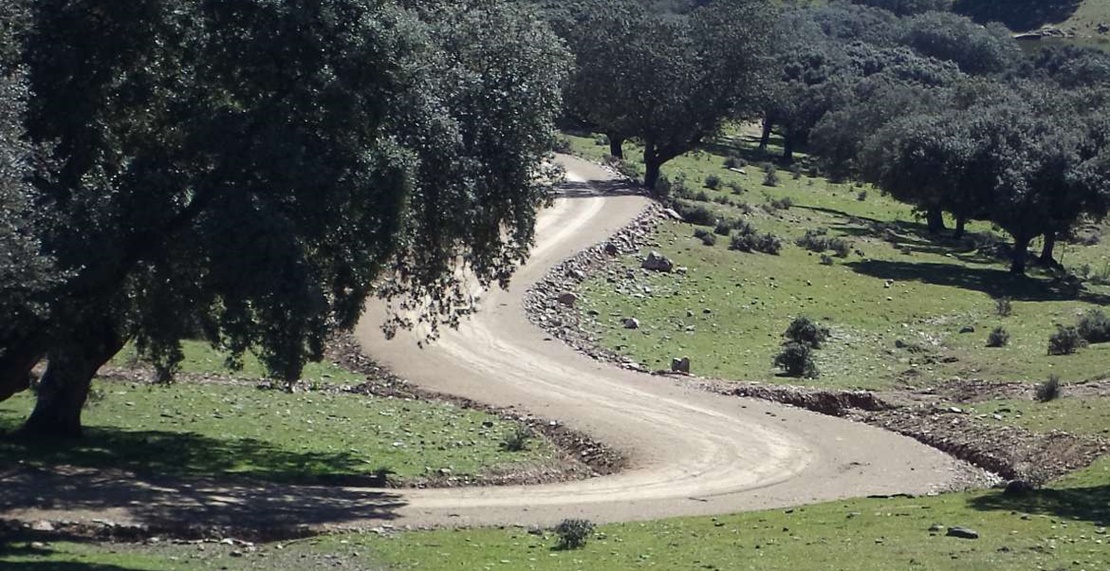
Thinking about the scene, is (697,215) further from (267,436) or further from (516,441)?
(267,436)

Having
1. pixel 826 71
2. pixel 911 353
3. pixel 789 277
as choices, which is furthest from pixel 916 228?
pixel 826 71

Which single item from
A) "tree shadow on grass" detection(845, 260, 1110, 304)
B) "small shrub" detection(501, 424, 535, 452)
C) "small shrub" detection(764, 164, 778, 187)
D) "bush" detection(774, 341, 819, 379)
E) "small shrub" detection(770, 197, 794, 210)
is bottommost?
"small shrub" detection(501, 424, 535, 452)

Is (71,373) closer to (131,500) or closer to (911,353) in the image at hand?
(131,500)

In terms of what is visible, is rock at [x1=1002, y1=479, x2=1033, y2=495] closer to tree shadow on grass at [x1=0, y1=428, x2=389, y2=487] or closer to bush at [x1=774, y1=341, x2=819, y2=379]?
tree shadow on grass at [x1=0, y1=428, x2=389, y2=487]

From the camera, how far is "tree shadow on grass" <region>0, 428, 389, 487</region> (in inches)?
993

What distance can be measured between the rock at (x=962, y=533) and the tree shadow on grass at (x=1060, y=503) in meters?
2.30

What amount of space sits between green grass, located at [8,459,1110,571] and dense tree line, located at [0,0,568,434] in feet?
9.95

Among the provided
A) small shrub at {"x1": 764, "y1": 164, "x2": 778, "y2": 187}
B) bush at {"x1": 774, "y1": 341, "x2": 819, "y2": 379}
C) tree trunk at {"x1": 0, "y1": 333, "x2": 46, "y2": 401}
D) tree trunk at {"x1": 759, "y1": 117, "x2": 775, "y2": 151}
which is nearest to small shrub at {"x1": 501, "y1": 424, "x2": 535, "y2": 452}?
tree trunk at {"x1": 0, "y1": 333, "x2": 46, "y2": 401}

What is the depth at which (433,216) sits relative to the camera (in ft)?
84.4

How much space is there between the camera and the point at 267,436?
29.7 metres

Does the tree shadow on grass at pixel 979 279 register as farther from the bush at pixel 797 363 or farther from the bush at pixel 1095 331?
the bush at pixel 797 363

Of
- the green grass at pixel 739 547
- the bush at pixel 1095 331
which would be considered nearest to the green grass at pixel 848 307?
the bush at pixel 1095 331

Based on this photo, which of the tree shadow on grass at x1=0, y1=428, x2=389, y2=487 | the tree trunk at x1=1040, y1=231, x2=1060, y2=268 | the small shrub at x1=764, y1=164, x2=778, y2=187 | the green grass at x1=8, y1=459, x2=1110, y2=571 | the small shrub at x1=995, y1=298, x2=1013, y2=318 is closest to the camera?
the green grass at x1=8, y1=459, x2=1110, y2=571

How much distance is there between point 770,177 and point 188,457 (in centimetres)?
7206
